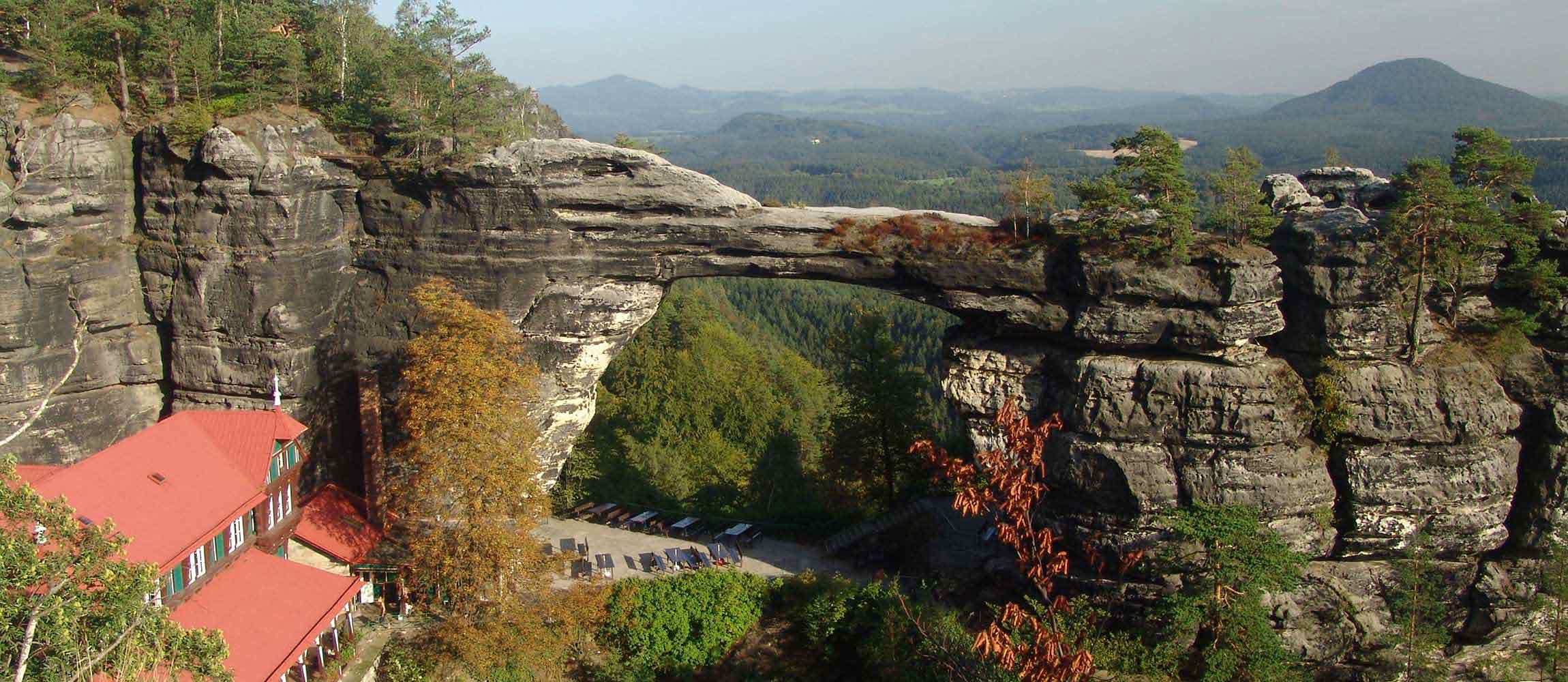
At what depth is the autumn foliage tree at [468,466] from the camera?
20.7m

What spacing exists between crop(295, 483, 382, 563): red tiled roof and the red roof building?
0.78 m

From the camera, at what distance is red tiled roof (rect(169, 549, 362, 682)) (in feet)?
59.2

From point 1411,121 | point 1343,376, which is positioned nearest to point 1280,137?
point 1411,121

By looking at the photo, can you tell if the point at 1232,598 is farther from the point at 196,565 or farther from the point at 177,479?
the point at 177,479

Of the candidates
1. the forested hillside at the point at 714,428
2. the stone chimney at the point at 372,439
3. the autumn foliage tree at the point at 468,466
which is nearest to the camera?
the autumn foliage tree at the point at 468,466

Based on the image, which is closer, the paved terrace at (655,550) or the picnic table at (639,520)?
the paved terrace at (655,550)

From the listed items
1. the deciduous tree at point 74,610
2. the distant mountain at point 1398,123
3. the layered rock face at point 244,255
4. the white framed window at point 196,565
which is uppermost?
the distant mountain at point 1398,123

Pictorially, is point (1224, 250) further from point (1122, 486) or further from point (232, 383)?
point (232, 383)

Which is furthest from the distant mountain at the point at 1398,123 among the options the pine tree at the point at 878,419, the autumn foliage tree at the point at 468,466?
the autumn foliage tree at the point at 468,466

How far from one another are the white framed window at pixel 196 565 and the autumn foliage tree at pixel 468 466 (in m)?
3.88

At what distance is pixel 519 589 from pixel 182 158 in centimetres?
1370

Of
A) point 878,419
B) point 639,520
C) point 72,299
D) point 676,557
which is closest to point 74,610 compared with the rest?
point 72,299

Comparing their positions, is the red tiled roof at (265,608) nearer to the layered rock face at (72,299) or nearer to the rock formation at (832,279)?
the rock formation at (832,279)

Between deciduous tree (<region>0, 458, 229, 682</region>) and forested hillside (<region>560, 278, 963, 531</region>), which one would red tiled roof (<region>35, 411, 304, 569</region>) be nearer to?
deciduous tree (<region>0, 458, 229, 682</region>)
